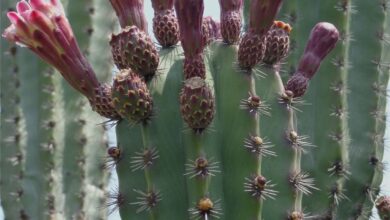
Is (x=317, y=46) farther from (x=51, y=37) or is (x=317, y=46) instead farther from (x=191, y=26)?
(x=51, y=37)

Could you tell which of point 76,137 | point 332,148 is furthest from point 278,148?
point 76,137

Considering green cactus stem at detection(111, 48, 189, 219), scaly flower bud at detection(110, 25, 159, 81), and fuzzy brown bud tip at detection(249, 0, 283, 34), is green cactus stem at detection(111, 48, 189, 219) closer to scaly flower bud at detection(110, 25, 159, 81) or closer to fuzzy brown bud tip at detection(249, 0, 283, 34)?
scaly flower bud at detection(110, 25, 159, 81)

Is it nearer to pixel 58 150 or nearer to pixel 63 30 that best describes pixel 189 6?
pixel 63 30

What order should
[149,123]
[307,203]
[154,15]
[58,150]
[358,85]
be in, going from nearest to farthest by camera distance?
[149,123]
[154,15]
[307,203]
[358,85]
[58,150]

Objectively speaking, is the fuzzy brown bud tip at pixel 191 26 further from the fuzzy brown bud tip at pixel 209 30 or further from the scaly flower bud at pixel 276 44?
the scaly flower bud at pixel 276 44

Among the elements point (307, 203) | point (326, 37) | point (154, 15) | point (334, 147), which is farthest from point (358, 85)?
point (154, 15)

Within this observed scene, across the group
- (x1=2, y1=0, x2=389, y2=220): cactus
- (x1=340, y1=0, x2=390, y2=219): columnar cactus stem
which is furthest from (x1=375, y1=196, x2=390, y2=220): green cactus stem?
(x1=2, y1=0, x2=389, y2=220): cactus
